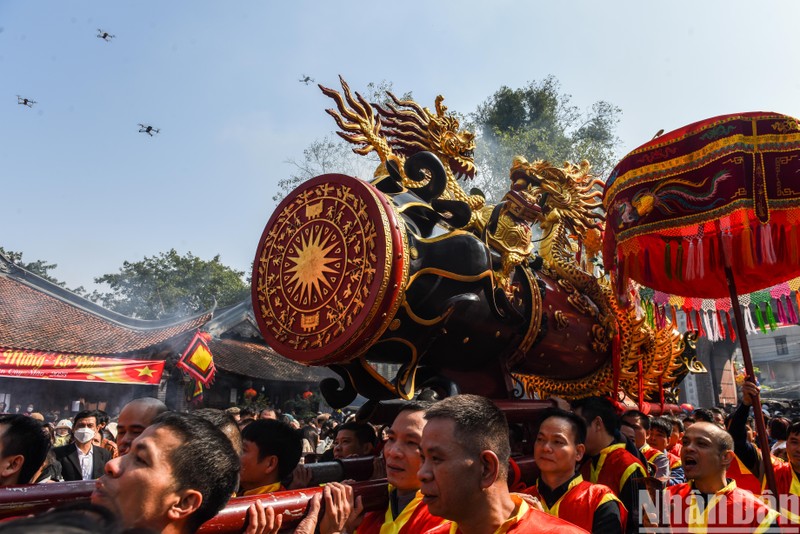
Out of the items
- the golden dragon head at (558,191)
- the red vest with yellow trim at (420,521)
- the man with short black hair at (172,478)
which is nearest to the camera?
the man with short black hair at (172,478)

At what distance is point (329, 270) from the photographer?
9.80ft

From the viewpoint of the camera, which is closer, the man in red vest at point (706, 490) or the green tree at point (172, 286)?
the man in red vest at point (706, 490)

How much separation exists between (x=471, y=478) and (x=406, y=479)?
2.32 ft

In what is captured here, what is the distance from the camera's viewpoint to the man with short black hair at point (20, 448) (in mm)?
2334

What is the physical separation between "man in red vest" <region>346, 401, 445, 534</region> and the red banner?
1124 centimetres

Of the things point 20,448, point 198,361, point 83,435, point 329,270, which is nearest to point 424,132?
point 329,270


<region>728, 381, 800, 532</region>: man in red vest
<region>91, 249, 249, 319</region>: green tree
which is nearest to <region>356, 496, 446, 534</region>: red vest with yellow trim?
<region>728, 381, 800, 532</region>: man in red vest

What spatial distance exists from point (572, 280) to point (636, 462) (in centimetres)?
160

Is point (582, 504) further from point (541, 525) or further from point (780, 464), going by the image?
point (780, 464)

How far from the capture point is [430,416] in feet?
5.99

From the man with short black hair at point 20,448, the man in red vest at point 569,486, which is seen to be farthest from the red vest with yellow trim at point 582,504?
the man with short black hair at point 20,448

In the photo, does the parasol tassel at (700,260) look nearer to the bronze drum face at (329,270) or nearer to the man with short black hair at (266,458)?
the bronze drum face at (329,270)

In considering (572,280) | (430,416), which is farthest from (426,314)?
(572,280)

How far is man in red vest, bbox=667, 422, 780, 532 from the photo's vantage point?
255 cm
